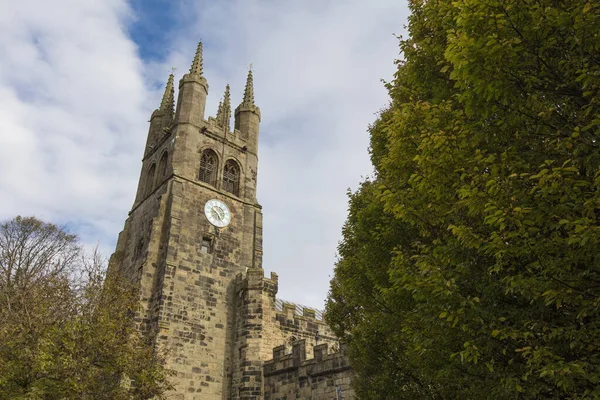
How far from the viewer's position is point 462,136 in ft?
20.9

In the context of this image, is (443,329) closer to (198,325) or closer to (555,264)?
(555,264)

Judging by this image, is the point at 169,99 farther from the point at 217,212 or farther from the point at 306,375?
the point at 306,375

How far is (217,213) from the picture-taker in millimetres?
24797

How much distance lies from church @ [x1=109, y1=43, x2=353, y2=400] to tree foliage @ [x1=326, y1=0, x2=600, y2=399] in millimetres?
11624

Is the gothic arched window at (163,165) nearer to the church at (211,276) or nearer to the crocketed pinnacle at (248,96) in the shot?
the church at (211,276)

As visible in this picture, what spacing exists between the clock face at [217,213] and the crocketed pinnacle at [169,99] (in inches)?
355

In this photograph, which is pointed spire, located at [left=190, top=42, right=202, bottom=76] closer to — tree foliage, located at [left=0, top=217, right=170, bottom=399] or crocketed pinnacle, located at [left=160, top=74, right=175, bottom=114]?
crocketed pinnacle, located at [left=160, top=74, right=175, bottom=114]

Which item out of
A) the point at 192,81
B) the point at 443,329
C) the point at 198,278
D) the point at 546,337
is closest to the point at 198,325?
the point at 198,278

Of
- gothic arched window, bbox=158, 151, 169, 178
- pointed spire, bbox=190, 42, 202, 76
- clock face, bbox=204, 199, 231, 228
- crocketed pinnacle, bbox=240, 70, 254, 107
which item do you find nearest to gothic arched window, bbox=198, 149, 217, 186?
clock face, bbox=204, 199, 231, 228

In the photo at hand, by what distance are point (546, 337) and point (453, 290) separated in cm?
115

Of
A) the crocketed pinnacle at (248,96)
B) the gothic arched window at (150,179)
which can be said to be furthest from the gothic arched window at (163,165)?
the crocketed pinnacle at (248,96)

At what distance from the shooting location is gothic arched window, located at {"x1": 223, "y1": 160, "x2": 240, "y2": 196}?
88.3ft

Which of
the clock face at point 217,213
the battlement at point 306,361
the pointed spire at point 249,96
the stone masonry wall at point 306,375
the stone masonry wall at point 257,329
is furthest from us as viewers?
the pointed spire at point 249,96

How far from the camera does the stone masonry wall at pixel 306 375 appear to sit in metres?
17.1
